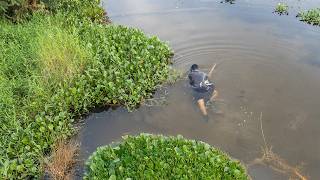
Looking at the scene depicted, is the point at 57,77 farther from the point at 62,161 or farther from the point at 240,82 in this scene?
the point at 240,82

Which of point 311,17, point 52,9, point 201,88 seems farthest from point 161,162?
point 311,17

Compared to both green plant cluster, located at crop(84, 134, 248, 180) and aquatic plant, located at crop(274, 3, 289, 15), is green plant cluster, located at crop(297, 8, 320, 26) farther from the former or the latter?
green plant cluster, located at crop(84, 134, 248, 180)

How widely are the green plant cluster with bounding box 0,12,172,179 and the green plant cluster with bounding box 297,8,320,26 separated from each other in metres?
5.16

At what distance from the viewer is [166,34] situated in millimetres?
13414

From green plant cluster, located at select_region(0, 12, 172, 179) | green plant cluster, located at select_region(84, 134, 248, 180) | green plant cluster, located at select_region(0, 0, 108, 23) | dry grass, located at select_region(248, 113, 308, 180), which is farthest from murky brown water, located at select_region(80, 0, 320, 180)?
green plant cluster, located at select_region(0, 0, 108, 23)

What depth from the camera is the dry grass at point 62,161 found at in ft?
26.0

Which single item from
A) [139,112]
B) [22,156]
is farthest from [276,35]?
[22,156]

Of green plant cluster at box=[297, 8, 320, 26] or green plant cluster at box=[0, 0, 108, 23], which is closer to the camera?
green plant cluster at box=[0, 0, 108, 23]

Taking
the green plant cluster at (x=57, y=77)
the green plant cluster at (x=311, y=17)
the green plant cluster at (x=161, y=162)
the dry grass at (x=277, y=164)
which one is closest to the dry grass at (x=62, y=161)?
the green plant cluster at (x=57, y=77)

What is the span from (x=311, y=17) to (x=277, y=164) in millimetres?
7318

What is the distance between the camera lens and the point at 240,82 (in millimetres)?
10836

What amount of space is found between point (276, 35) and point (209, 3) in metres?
3.24

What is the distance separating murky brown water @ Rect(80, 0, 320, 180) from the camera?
29.5 ft

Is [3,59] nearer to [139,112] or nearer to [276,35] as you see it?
[139,112]
